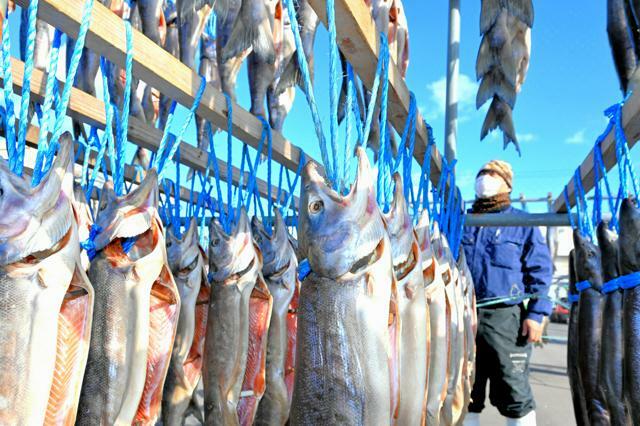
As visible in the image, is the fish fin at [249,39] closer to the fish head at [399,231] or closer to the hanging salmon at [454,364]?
the fish head at [399,231]

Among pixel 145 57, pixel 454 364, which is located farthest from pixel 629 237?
pixel 145 57

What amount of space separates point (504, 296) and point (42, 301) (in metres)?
4.18

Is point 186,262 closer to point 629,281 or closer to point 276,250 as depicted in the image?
point 276,250

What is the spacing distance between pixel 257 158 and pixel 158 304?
104 cm

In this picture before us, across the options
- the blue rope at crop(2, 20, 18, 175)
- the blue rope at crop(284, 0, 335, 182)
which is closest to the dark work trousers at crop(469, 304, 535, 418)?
the blue rope at crop(284, 0, 335, 182)

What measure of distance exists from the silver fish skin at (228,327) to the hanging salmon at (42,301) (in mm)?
816

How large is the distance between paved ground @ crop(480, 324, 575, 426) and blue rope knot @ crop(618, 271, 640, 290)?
516 cm

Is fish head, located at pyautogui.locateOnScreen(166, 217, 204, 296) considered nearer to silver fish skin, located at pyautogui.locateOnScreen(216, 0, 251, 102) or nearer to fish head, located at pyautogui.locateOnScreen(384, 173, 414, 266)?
fish head, located at pyautogui.locateOnScreen(384, 173, 414, 266)

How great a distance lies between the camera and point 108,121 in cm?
169

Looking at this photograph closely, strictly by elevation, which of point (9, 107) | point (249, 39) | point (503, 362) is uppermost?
point (249, 39)

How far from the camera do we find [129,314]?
161cm

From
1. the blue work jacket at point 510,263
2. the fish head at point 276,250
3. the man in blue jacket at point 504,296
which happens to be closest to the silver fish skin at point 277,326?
the fish head at point 276,250

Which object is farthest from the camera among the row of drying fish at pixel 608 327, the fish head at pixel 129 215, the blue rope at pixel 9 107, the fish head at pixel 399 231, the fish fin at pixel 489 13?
the fish fin at pixel 489 13

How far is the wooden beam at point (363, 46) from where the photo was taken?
171 cm
